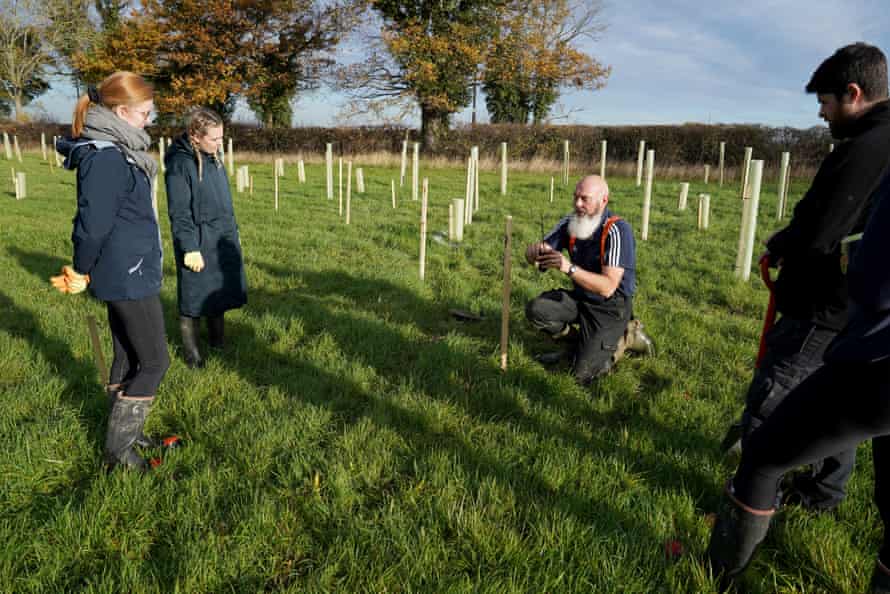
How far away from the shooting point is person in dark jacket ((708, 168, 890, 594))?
1489mm

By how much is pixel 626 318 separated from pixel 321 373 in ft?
8.37

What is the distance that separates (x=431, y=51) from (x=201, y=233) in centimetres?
2389

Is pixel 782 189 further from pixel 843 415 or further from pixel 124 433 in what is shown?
pixel 124 433

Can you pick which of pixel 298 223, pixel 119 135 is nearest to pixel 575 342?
pixel 119 135

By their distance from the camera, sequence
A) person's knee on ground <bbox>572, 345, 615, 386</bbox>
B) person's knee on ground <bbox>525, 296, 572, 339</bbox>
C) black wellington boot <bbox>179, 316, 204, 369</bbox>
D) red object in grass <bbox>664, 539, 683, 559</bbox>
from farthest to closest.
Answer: person's knee on ground <bbox>525, 296, 572, 339</bbox>
black wellington boot <bbox>179, 316, 204, 369</bbox>
person's knee on ground <bbox>572, 345, 615, 386</bbox>
red object in grass <bbox>664, 539, 683, 559</bbox>

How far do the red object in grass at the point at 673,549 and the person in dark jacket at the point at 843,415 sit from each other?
0.31 m

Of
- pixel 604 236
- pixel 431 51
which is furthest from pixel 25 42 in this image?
pixel 604 236

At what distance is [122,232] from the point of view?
106 inches

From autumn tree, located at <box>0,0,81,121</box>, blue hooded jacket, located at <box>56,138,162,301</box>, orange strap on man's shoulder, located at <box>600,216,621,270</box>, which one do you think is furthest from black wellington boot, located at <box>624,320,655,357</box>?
autumn tree, located at <box>0,0,81,121</box>

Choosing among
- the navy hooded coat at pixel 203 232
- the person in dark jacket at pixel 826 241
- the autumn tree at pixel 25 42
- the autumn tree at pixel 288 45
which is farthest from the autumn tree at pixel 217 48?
the person in dark jacket at pixel 826 241

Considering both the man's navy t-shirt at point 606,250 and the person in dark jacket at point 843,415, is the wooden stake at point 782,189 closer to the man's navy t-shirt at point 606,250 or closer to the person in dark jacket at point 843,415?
the man's navy t-shirt at point 606,250

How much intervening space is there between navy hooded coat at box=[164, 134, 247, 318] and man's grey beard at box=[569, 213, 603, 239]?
2821 millimetres

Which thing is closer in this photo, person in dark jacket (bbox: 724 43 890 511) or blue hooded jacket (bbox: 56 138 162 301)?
person in dark jacket (bbox: 724 43 890 511)

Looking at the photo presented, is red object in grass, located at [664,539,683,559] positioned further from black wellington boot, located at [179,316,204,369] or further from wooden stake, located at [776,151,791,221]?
wooden stake, located at [776,151,791,221]
